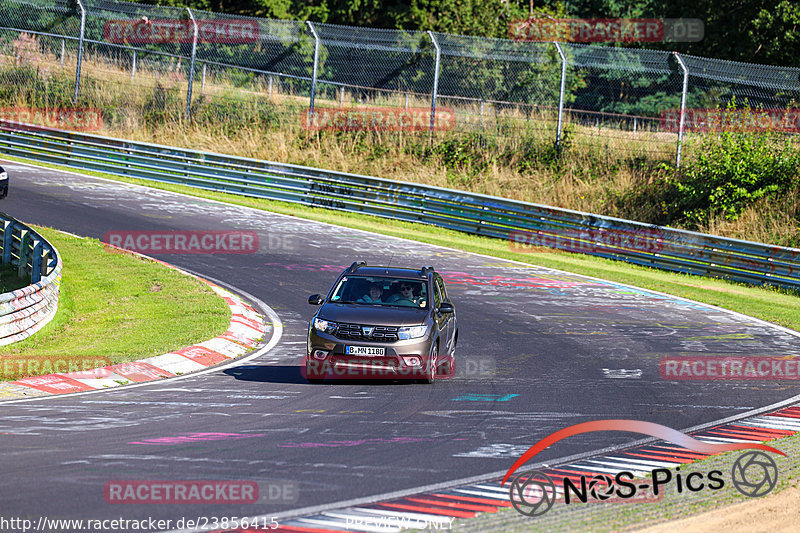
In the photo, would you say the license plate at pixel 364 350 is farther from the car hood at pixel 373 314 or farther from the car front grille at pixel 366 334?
the car hood at pixel 373 314

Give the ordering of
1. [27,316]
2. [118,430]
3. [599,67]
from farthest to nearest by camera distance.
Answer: [599,67] → [27,316] → [118,430]

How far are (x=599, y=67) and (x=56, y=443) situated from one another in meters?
24.9

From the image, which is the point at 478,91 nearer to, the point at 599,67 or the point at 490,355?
the point at 599,67

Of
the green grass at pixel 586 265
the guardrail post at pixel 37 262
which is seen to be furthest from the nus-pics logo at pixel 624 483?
the green grass at pixel 586 265

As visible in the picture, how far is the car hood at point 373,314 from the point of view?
11953 millimetres

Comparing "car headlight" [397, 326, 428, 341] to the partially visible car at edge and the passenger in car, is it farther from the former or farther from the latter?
the partially visible car at edge

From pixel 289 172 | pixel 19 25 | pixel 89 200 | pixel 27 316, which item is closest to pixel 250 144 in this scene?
pixel 289 172

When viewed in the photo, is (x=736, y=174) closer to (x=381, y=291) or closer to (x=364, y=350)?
(x=381, y=291)

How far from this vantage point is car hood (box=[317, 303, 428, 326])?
39.2 ft

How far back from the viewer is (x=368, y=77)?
3294cm

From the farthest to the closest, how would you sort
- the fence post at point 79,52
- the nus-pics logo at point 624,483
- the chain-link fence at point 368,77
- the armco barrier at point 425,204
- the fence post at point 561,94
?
the fence post at point 79,52 → the fence post at point 561,94 → the chain-link fence at point 368,77 → the armco barrier at point 425,204 → the nus-pics logo at point 624,483

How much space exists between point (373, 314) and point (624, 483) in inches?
198

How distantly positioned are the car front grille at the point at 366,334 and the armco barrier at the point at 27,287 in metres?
5.02

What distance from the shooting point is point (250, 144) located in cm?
3406
